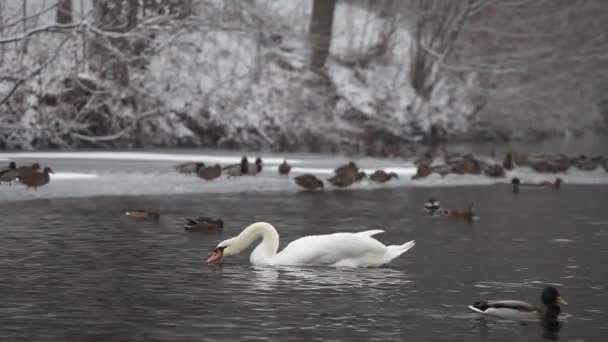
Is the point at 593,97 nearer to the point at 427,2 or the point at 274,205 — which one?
the point at 427,2

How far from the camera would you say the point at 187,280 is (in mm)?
11656

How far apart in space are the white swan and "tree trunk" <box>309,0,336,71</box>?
2769cm

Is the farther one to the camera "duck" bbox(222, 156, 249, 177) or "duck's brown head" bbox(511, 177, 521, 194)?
"duck's brown head" bbox(511, 177, 521, 194)

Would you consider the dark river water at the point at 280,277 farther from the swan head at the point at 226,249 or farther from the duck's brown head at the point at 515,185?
the duck's brown head at the point at 515,185

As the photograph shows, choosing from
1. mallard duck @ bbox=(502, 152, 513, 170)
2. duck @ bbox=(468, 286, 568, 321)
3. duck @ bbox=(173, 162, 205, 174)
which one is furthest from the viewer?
mallard duck @ bbox=(502, 152, 513, 170)

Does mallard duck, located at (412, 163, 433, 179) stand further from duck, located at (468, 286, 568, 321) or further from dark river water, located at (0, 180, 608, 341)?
duck, located at (468, 286, 568, 321)

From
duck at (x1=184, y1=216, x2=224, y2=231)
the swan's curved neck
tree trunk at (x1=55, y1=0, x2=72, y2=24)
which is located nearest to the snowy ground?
tree trunk at (x1=55, y1=0, x2=72, y2=24)

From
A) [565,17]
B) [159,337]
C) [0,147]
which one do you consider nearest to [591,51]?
[565,17]

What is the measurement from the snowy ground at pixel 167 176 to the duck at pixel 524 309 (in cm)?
1164

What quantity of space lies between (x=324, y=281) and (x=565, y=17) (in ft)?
120

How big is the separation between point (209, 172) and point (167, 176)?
0.94 metres

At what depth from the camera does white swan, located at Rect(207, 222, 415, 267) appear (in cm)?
1268

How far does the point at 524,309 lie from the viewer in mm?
9711

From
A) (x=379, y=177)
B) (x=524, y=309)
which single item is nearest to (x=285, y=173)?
(x=379, y=177)
